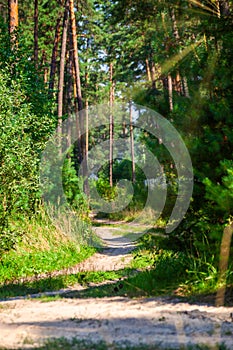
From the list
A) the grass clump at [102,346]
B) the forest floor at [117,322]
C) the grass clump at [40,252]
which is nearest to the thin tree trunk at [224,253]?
the forest floor at [117,322]

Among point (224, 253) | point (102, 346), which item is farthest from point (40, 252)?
point (102, 346)

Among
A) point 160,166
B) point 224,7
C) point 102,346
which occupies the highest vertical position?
point 224,7

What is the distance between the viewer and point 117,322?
5.18m

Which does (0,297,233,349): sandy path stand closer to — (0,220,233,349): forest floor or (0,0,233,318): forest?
(0,220,233,349): forest floor

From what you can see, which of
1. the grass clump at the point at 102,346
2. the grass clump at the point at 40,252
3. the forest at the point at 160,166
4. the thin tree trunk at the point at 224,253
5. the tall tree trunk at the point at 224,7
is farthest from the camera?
the grass clump at the point at 40,252

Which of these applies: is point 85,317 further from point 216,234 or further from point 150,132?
point 150,132

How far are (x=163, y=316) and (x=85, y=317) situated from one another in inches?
33.5

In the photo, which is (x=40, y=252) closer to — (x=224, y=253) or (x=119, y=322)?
(x=224, y=253)

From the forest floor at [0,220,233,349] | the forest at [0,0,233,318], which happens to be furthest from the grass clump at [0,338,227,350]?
the forest at [0,0,233,318]

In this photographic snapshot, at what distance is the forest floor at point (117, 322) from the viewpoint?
15.2 ft

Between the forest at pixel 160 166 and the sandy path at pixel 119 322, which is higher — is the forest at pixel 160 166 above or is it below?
above

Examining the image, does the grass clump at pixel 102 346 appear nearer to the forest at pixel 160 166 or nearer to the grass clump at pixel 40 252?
the forest at pixel 160 166

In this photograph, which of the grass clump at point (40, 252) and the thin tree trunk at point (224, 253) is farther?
the grass clump at point (40, 252)

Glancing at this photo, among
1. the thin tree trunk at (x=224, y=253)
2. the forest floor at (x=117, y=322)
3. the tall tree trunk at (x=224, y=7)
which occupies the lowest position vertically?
the forest floor at (x=117, y=322)
